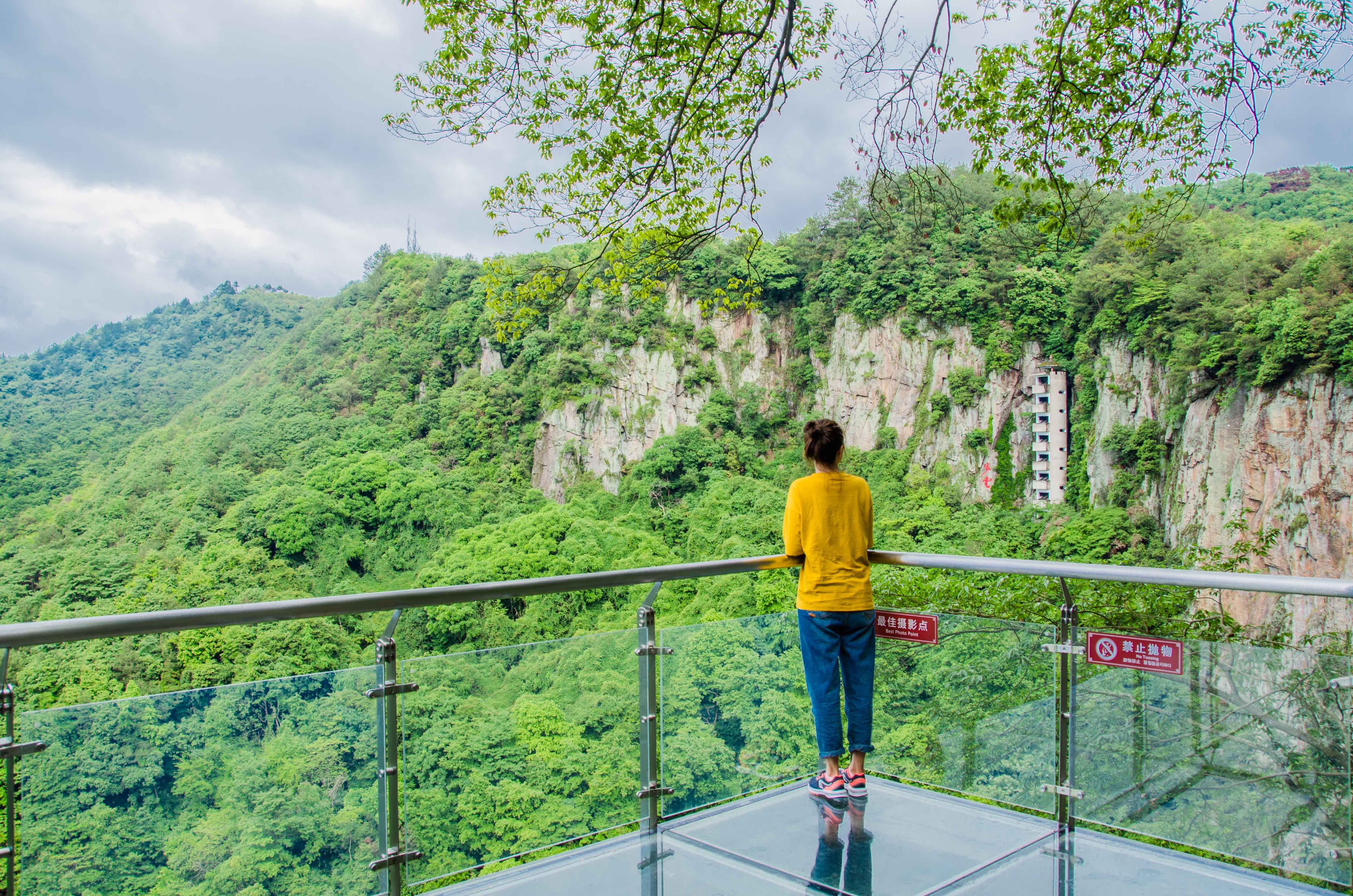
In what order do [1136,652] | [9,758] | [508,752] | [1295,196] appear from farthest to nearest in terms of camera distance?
[1295,196] → [1136,652] → [508,752] → [9,758]

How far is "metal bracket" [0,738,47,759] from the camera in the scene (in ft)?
4.26

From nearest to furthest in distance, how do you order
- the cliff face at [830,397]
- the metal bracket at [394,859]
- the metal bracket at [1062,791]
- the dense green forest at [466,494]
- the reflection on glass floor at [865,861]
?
the dense green forest at [466,494], the metal bracket at [394,859], the reflection on glass floor at [865,861], the metal bracket at [1062,791], the cliff face at [830,397]

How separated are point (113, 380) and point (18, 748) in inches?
2628

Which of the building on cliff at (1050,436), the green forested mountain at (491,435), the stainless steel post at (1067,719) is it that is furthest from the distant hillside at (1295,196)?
the stainless steel post at (1067,719)

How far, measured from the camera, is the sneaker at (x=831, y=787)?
236cm

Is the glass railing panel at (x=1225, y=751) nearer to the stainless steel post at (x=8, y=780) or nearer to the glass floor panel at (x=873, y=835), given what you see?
the glass floor panel at (x=873, y=835)

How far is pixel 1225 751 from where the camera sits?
5.98 feet

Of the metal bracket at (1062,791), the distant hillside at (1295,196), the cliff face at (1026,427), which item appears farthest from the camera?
the distant hillside at (1295,196)

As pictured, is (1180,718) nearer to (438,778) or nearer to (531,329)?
(438,778)

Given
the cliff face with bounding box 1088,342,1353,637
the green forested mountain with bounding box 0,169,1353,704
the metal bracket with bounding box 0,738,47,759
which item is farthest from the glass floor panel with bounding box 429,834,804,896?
the cliff face with bounding box 1088,342,1353,637

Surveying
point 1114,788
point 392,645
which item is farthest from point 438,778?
point 1114,788

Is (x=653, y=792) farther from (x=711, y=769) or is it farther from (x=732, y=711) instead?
(x=732, y=711)

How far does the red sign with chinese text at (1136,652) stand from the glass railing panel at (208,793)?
1846 millimetres

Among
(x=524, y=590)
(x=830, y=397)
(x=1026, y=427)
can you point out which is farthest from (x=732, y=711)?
(x=830, y=397)
